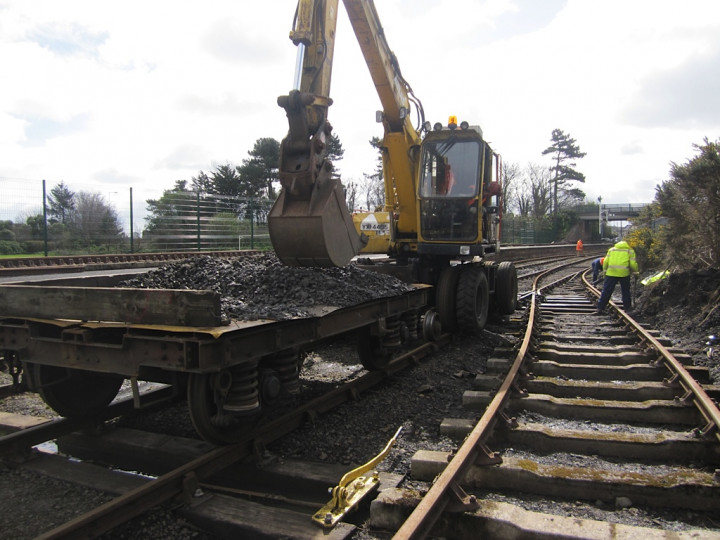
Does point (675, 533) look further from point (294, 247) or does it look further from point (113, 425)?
point (113, 425)

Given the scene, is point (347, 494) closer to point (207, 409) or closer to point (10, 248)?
point (207, 409)

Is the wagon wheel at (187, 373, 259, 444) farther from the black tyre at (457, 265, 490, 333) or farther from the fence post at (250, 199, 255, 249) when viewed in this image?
the fence post at (250, 199, 255, 249)

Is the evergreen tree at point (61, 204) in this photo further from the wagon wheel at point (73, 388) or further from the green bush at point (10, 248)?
A: the wagon wheel at point (73, 388)

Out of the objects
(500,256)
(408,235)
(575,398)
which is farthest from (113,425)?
(500,256)

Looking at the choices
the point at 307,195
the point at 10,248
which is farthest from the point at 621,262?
the point at 10,248

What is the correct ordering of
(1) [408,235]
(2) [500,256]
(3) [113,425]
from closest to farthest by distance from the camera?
(3) [113,425] → (1) [408,235] → (2) [500,256]

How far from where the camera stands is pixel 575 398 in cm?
510

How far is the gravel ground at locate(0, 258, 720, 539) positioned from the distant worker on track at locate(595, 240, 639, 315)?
187 centimetres

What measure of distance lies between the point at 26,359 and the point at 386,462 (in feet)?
9.51

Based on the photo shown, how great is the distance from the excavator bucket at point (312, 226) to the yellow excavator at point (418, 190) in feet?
0.06

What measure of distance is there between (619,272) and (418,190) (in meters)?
5.02

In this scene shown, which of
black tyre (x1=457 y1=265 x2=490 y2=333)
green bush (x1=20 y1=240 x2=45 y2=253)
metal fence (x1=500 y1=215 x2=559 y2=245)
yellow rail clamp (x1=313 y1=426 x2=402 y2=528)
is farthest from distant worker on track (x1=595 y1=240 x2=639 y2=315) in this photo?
metal fence (x1=500 y1=215 x2=559 y2=245)

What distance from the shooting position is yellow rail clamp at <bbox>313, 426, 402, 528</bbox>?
10.0 feet

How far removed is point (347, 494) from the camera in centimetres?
327
